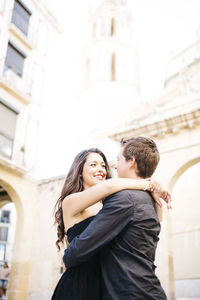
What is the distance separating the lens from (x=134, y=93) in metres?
31.2

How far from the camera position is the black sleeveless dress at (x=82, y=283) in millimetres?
1927

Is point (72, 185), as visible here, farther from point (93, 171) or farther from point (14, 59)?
point (14, 59)

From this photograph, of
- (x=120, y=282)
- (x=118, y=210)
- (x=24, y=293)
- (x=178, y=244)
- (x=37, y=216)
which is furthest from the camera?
(x=178, y=244)

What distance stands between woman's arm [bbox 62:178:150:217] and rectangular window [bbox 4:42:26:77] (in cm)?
1218

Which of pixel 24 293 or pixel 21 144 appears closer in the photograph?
pixel 24 293

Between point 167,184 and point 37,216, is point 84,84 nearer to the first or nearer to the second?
point 37,216

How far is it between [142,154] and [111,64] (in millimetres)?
31789

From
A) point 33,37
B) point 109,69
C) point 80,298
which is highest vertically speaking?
point 109,69

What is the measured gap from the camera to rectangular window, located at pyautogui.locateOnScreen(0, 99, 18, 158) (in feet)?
39.6

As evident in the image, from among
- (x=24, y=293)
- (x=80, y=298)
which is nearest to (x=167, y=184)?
(x=24, y=293)

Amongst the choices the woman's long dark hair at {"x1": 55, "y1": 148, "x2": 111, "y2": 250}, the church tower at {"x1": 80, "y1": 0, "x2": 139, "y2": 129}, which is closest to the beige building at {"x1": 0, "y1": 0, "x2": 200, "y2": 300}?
the woman's long dark hair at {"x1": 55, "y1": 148, "x2": 111, "y2": 250}

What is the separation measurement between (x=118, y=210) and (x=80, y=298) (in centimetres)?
60

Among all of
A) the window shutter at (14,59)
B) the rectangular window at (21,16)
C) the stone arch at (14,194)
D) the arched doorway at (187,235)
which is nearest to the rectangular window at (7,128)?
the stone arch at (14,194)

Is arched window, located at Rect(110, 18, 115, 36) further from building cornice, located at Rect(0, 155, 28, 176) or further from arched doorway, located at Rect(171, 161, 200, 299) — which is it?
building cornice, located at Rect(0, 155, 28, 176)
